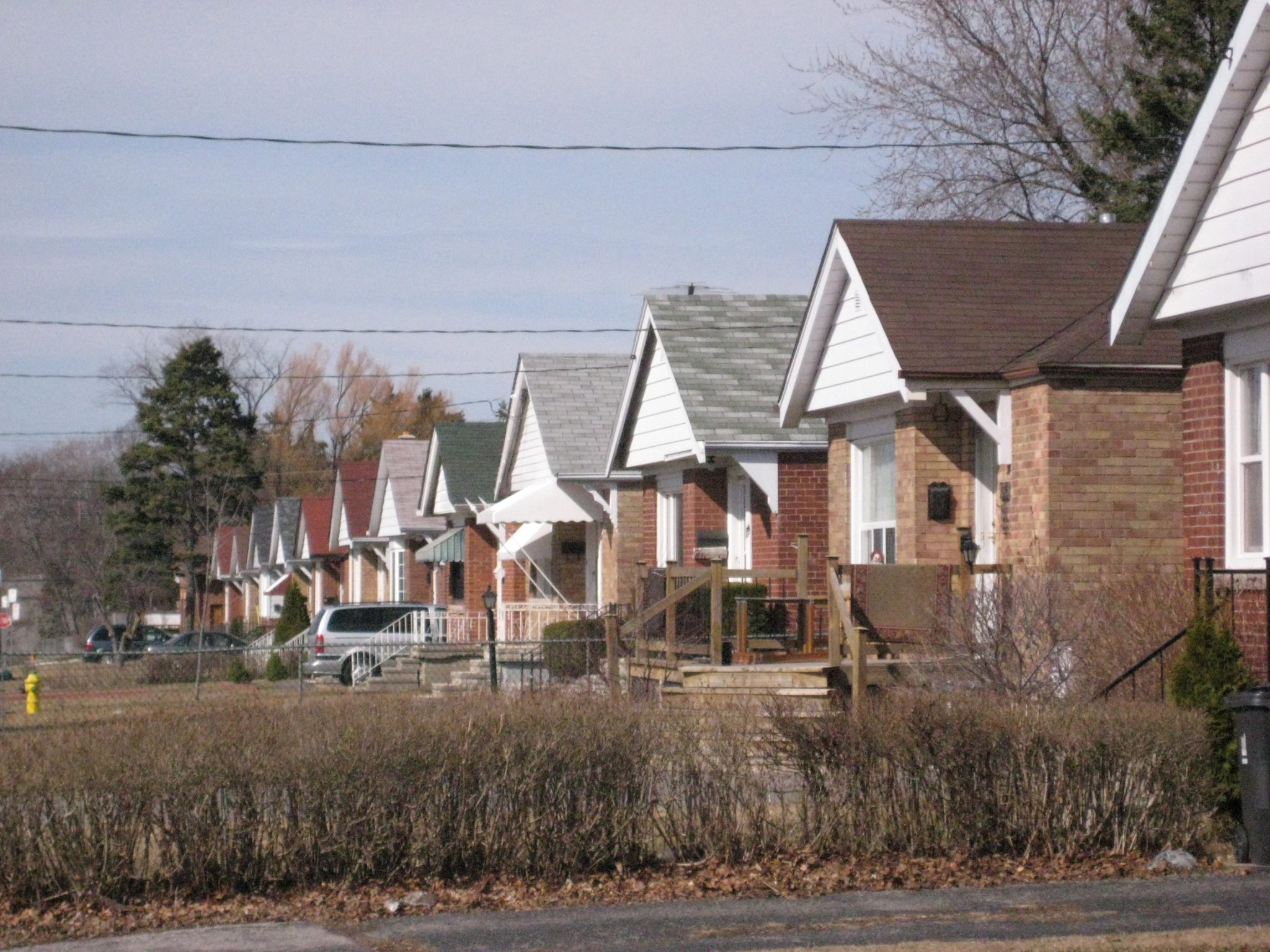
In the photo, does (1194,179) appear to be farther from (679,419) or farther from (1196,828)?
(679,419)

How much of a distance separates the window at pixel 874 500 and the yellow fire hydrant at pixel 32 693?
13.8 m

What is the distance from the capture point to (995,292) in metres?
16.7

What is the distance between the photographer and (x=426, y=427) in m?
86.4

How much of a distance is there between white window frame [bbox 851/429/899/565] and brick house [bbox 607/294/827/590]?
157 centimetres

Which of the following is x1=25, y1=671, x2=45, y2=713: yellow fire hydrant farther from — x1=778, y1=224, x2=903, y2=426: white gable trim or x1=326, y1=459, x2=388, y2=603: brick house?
x1=326, y1=459, x2=388, y2=603: brick house

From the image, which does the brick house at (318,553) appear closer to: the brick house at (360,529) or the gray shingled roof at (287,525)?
the gray shingled roof at (287,525)

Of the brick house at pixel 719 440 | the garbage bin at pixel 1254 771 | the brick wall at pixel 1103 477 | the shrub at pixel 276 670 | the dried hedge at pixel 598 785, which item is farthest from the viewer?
the shrub at pixel 276 670

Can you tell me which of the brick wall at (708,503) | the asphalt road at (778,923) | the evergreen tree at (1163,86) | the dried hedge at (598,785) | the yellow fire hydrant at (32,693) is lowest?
the yellow fire hydrant at (32,693)

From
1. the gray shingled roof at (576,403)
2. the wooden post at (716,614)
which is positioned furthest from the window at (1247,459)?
the gray shingled roof at (576,403)

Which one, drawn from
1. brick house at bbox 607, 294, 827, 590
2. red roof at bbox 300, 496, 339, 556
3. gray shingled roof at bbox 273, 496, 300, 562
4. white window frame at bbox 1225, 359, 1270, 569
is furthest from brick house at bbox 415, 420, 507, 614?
white window frame at bbox 1225, 359, 1270, 569

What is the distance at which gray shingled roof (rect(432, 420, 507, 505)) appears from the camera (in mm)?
37562

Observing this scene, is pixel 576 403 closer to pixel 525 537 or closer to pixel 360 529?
pixel 525 537

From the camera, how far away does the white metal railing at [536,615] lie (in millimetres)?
28078

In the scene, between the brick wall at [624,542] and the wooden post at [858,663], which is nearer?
the wooden post at [858,663]
